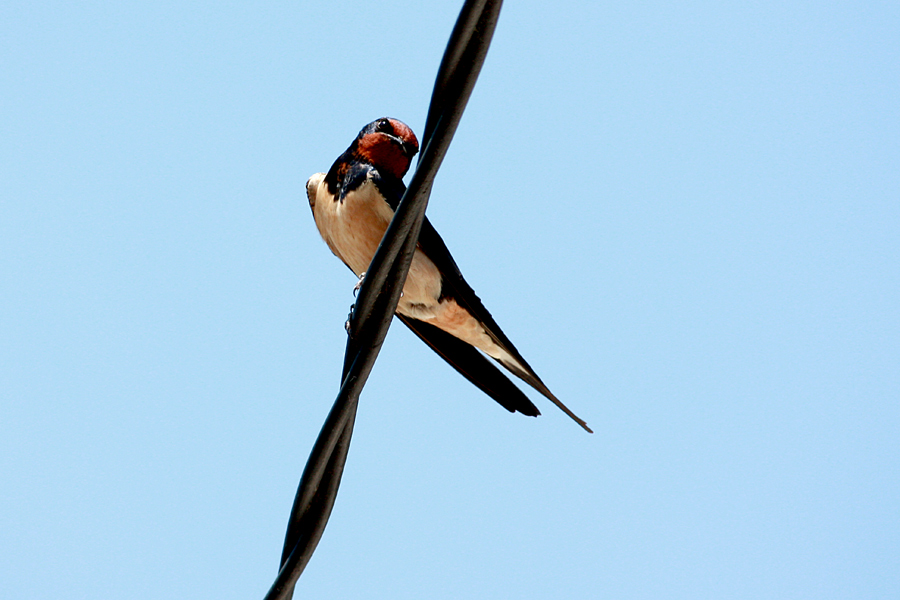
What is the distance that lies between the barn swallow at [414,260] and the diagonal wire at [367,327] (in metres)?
1.54

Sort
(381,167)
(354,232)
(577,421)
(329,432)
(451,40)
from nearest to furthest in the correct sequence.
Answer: (451,40)
(329,432)
(577,421)
(354,232)
(381,167)

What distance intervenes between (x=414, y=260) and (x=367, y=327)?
5.38 feet

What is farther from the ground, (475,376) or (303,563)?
(475,376)

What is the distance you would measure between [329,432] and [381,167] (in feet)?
6.78

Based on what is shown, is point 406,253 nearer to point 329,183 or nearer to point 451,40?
point 451,40

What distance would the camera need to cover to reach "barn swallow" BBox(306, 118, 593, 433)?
3.07 meters

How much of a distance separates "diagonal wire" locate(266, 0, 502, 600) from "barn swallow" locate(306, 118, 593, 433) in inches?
60.7

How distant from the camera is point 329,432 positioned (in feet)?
4.58

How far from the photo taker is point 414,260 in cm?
311

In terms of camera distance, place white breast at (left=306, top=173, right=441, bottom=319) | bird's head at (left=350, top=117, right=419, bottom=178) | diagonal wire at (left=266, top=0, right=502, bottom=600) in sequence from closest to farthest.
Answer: diagonal wire at (left=266, top=0, right=502, bottom=600)
white breast at (left=306, top=173, right=441, bottom=319)
bird's head at (left=350, top=117, right=419, bottom=178)

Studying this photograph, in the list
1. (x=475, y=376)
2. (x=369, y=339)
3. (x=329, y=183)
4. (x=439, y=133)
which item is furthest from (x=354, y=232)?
(x=439, y=133)

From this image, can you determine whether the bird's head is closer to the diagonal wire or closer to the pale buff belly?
the pale buff belly

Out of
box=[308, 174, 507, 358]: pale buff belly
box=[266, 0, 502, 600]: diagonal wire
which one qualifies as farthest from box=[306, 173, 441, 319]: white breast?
box=[266, 0, 502, 600]: diagonal wire

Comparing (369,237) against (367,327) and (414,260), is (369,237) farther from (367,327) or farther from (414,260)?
(367,327)
